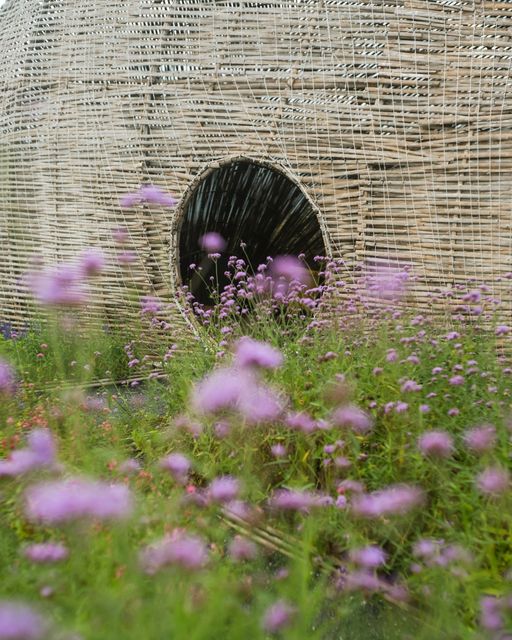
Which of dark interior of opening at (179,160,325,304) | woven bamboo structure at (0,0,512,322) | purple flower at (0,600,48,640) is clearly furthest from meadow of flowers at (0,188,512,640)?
dark interior of opening at (179,160,325,304)

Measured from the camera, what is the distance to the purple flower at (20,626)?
31.0 inches

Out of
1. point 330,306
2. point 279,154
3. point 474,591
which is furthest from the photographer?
point 279,154

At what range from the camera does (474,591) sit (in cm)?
144

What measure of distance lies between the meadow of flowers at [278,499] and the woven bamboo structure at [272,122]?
78 centimetres

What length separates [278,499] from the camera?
160cm

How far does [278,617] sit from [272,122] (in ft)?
9.43

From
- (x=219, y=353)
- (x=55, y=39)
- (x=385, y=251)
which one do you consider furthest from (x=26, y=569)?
(x=55, y=39)

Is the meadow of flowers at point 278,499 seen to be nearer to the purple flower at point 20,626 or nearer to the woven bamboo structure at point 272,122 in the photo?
the purple flower at point 20,626

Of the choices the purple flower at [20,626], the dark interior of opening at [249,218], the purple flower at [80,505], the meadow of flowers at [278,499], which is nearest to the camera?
the purple flower at [20,626]

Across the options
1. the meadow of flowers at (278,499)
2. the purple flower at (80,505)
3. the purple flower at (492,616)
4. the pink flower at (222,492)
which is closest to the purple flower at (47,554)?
the meadow of flowers at (278,499)

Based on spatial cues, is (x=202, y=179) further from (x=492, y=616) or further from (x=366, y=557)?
(x=492, y=616)

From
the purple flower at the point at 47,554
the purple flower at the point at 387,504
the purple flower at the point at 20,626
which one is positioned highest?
the purple flower at the point at 20,626

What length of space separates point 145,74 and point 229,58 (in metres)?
0.52

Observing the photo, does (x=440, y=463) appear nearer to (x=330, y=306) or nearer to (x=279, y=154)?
(x=330, y=306)
